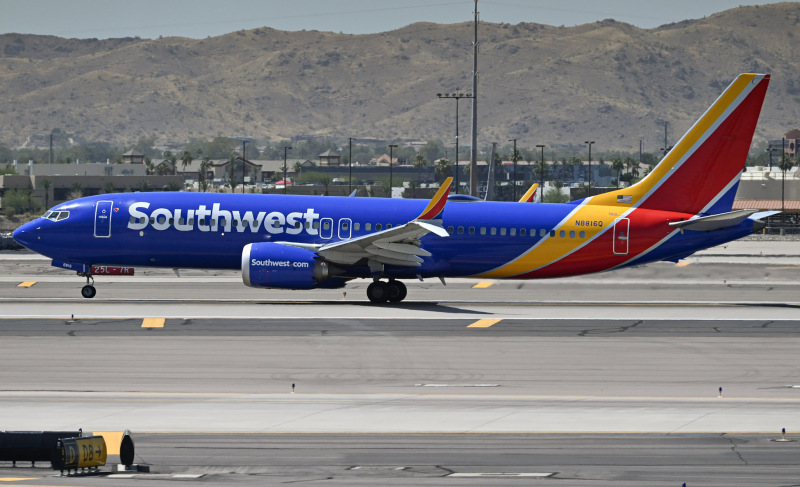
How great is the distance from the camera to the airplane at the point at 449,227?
41.9m

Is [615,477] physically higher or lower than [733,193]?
A: lower

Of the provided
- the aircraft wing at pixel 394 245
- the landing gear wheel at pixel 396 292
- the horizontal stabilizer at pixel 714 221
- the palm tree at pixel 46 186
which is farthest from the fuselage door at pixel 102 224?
the palm tree at pixel 46 186

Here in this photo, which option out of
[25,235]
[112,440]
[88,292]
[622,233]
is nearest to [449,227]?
[622,233]

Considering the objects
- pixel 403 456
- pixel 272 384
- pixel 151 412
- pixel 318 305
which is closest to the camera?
pixel 403 456

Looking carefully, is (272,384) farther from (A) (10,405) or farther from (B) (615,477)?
(B) (615,477)

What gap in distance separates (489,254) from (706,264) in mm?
22417

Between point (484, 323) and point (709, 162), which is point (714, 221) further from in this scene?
point (484, 323)

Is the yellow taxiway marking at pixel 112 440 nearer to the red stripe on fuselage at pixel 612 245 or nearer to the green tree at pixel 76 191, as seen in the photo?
the red stripe on fuselage at pixel 612 245

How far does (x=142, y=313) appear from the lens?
125 feet

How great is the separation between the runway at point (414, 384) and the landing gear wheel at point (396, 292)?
788mm

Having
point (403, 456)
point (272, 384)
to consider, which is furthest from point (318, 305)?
point (403, 456)

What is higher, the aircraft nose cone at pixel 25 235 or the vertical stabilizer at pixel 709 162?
the vertical stabilizer at pixel 709 162

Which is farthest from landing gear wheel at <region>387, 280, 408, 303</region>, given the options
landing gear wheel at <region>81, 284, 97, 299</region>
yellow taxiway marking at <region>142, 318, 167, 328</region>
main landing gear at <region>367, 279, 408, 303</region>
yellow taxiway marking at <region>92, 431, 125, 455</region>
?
yellow taxiway marking at <region>92, 431, 125, 455</region>

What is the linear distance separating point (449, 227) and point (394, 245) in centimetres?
235
